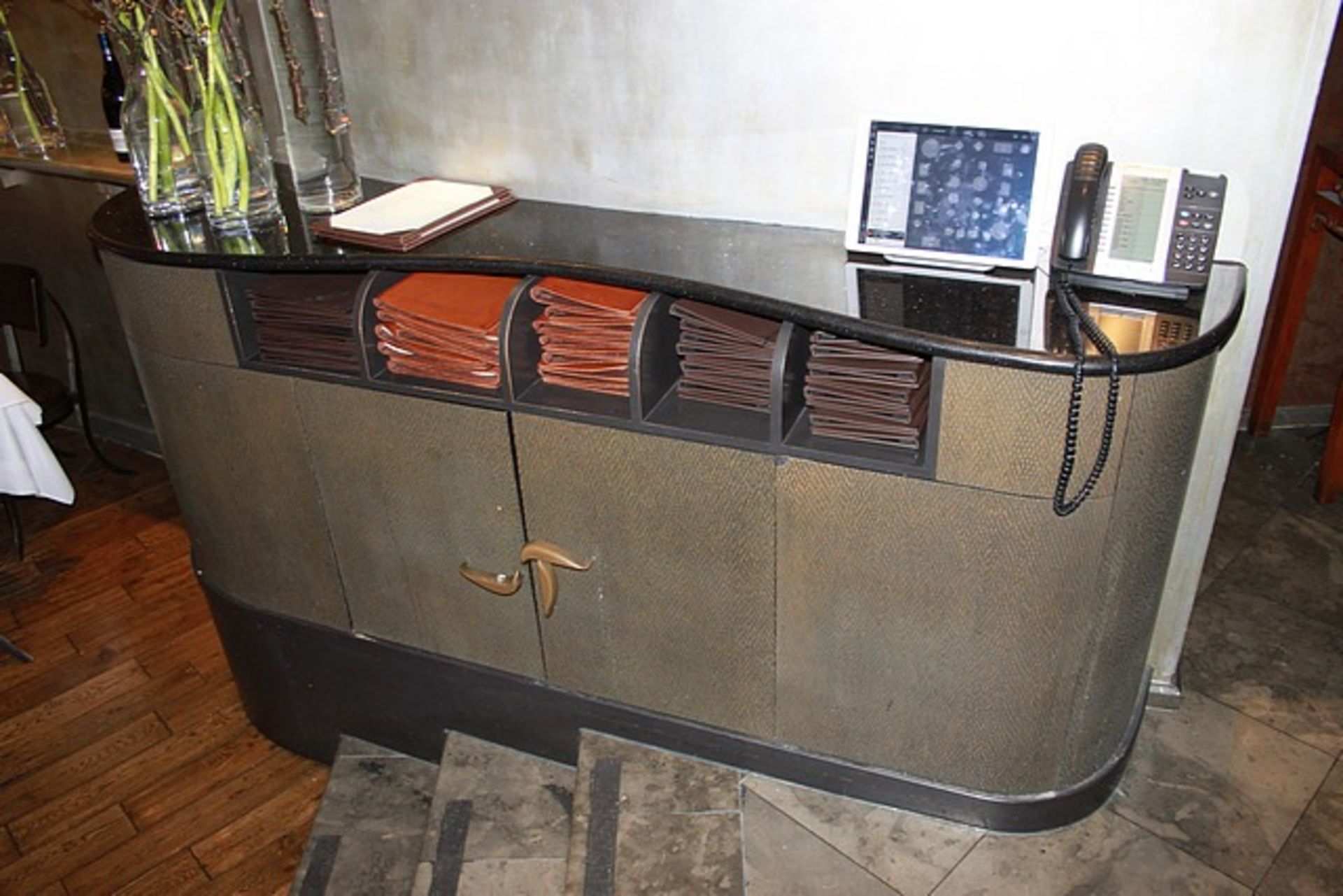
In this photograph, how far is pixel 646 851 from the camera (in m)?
1.95

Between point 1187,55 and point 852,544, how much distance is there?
940mm

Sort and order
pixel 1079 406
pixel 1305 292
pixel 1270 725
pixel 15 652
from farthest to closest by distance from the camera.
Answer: pixel 1305 292, pixel 15 652, pixel 1270 725, pixel 1079 406

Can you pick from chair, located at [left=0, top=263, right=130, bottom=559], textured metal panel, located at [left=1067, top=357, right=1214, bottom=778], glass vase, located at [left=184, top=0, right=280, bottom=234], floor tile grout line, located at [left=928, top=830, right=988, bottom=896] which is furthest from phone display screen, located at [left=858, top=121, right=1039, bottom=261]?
chair, located at [left=0, top=263, right=130, bottom=559]

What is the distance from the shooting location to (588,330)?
6.20ft

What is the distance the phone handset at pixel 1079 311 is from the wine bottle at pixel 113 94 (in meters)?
2.72

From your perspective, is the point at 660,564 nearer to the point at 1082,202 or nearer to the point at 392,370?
the point at 392,370

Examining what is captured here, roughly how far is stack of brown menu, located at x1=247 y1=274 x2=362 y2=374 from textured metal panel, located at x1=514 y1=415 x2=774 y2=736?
437 mm

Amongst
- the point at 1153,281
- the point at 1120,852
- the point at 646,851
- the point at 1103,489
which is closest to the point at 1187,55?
the point at 1153,281

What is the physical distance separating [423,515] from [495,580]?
0.20 metres

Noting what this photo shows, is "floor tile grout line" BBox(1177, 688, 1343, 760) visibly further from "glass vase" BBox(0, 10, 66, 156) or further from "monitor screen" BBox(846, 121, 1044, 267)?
"glass vase" BBox(0, 10, 66, 156)

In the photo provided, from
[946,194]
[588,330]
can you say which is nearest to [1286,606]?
[946,194]

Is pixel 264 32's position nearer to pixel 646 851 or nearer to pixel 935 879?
pixel 646 851


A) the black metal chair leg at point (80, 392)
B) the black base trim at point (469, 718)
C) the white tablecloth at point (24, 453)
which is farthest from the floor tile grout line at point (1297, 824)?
the black metal chair leg at point (80, 392)

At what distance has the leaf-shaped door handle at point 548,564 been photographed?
6.71 ft
